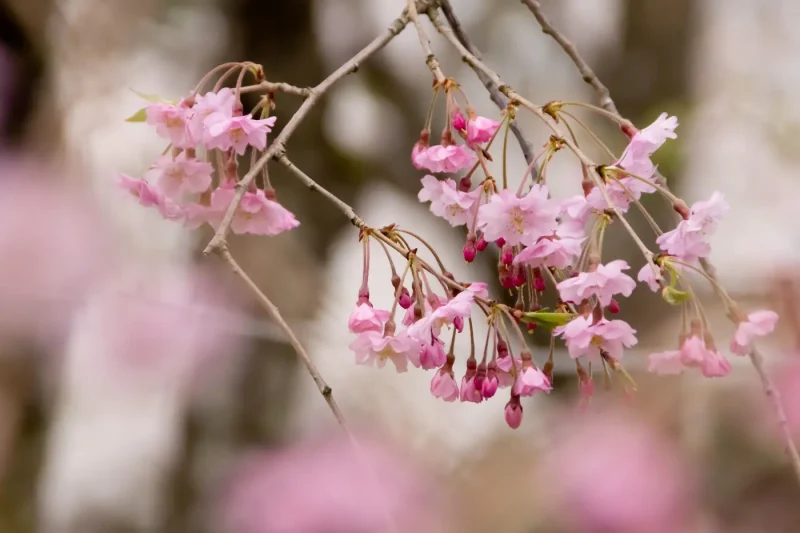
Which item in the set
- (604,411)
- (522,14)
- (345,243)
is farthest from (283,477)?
(522,14)

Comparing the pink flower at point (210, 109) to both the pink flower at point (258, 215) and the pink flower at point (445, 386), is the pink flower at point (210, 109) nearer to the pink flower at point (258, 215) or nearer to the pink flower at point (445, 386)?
the pink flower at point (258, 215)

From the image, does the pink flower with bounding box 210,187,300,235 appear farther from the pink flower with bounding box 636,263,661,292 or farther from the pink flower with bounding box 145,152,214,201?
the pink flower with bounding box 636,263,661,292

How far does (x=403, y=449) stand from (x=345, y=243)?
1.34ft

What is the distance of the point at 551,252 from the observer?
0.26 meters

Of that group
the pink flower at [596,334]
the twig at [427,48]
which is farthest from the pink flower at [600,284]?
the twig at [427,48]

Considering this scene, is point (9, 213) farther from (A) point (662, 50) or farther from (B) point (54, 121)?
(A) point (662, 50)

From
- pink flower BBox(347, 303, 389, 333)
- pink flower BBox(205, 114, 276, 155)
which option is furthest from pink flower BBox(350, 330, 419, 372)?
pink flower BBox(205, 114, 276, 155)

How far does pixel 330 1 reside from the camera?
103cm

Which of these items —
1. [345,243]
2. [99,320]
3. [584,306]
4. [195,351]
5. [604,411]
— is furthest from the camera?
[345,243]

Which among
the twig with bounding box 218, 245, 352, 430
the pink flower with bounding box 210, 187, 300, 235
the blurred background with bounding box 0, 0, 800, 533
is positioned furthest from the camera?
the blurred background with bounding box 0, 0, 800, 533

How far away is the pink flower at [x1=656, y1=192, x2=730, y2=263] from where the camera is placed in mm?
267

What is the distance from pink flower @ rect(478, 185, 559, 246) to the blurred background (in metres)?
0.22

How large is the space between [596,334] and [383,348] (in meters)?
0.09

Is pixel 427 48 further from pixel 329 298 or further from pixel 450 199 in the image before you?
pixel 329 298
